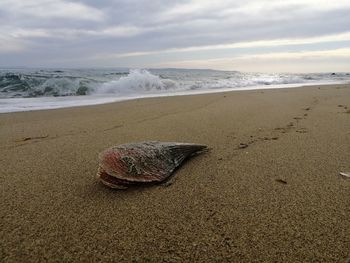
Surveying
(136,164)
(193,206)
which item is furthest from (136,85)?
(193,206)

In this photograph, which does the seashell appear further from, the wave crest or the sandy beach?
the wave crest

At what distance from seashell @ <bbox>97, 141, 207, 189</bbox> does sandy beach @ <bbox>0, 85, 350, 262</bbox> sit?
0.24ft

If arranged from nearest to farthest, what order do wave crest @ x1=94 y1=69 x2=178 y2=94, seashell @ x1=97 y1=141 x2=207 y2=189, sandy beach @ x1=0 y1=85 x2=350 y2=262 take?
1. sandy beach @ x1=0 y1=85 x2=350 y2=262
2. seashell @ x1=97 y1=141 x2=207 y2=189
3. wave crest @ x1=94 y1=69 x2=178 y2=94

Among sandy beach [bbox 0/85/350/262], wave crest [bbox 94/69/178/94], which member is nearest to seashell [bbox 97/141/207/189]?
sandy beach [bbox 0/85/350/262]

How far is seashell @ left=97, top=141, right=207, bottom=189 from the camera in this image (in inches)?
73.4

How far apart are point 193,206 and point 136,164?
479 mm

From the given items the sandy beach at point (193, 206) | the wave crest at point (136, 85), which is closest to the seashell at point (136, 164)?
the sandy beach at point (193, 206)

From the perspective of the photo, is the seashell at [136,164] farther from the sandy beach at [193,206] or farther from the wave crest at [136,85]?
the wave crest at [136,85]

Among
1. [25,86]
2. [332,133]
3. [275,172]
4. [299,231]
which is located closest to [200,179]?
[275,172]

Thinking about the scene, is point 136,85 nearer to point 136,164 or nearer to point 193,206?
point 136,164

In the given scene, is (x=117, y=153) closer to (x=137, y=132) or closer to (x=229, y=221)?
(x=229, y=221)

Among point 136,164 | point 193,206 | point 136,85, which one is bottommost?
point 136,85

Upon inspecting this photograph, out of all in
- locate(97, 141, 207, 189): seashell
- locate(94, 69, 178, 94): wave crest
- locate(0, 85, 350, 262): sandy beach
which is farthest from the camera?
locate(94, 69, 178, 94): wave crest

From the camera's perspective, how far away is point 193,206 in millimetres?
1677
